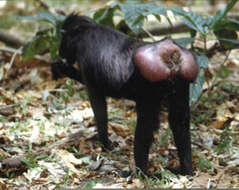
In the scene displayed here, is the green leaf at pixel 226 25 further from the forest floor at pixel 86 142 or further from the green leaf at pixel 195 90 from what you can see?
the forest floor at pixel 86 142

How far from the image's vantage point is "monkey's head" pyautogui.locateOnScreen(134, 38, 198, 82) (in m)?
3.24

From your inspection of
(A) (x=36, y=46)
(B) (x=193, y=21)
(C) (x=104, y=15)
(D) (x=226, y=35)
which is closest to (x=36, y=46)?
(A) (x=36, y=46)

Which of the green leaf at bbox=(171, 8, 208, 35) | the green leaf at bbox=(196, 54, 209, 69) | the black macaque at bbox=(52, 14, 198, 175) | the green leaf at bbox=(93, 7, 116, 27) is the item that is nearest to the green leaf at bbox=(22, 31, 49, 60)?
the green leaf at bbox=(93, 7, 116, 27)

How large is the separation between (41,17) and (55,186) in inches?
101

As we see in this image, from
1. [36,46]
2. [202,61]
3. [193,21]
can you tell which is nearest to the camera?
[193,21]

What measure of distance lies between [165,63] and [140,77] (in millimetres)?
320

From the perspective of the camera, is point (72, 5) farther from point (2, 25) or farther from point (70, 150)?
point (70, 150)

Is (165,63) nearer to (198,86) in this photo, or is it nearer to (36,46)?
(198,86)

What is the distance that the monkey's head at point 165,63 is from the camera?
324cm

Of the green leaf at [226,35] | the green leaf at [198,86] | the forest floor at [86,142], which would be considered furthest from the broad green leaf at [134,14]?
the forest floor at [86,142]

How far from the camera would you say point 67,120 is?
518 centimetres

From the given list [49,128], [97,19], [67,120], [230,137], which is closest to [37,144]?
[49,128]

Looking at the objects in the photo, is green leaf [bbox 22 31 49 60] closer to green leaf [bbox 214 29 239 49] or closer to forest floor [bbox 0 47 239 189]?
forest floor [bbox 0 47 239 189]

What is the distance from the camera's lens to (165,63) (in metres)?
3.25
